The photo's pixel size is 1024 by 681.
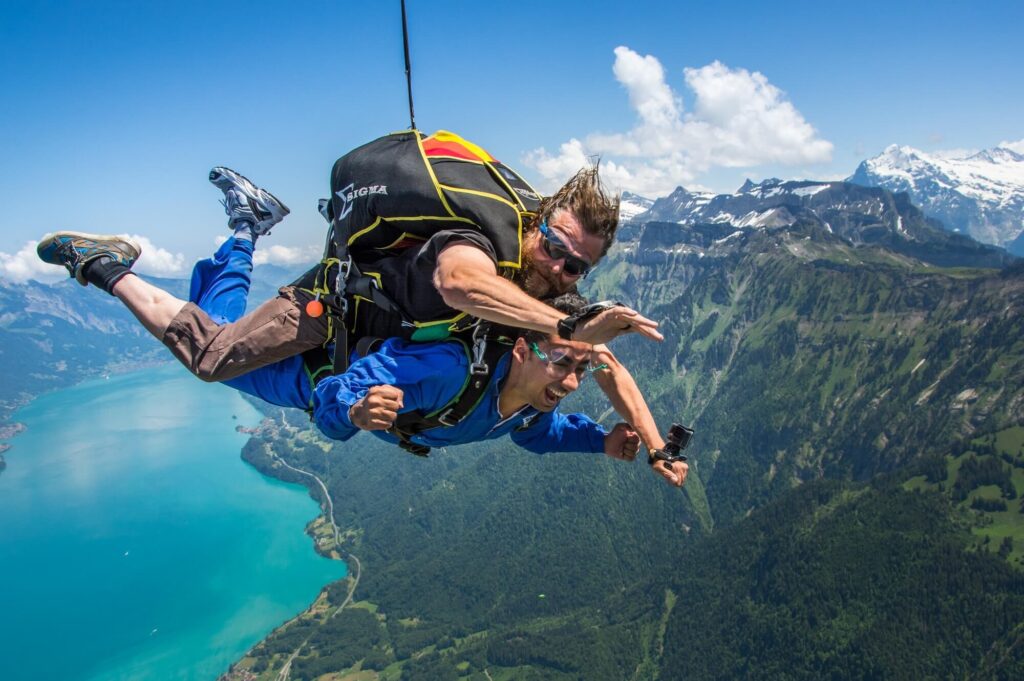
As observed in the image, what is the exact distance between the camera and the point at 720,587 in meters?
103

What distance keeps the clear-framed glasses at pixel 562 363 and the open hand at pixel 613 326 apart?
0.90 m

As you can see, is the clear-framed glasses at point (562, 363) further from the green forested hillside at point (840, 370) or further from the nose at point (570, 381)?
the green forested hillside at point (840, 370)

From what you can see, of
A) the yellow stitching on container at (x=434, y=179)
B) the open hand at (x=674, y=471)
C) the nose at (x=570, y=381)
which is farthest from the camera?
the open hand at (x=674, y=471)

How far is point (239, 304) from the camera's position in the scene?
4.83 m

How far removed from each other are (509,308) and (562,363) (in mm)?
1163

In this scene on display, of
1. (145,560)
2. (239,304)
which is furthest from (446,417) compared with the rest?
(145,560)

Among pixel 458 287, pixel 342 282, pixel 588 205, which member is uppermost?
pixel 588 205

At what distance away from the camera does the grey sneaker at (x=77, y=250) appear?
482cm

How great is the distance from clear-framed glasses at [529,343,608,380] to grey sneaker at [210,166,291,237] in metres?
3.05

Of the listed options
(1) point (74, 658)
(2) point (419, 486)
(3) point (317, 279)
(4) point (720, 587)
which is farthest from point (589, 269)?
(2) point (419, 486)

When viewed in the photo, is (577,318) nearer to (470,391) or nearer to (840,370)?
(470,391)

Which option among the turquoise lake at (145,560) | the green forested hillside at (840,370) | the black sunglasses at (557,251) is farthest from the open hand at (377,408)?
the green forested hillside at (840,370)

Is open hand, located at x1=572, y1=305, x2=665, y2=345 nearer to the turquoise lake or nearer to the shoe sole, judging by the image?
the shoe sole

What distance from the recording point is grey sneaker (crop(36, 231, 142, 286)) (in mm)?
4816
